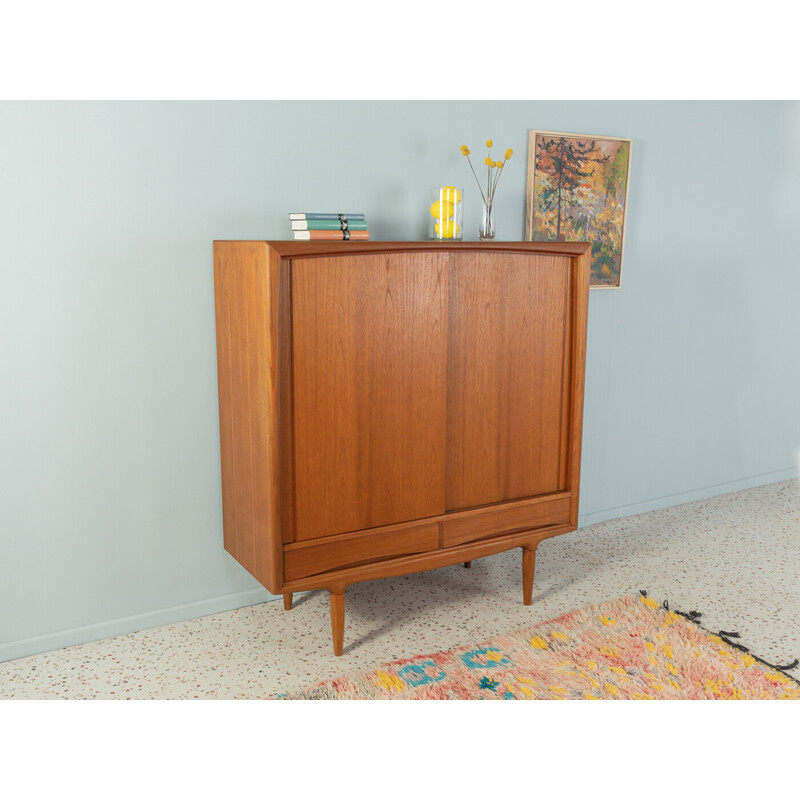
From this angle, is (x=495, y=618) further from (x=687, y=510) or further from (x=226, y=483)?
(x=687, y=510)

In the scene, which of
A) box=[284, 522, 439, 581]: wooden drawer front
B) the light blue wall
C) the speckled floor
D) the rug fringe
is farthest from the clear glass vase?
the rug fringe

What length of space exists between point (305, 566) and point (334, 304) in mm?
806

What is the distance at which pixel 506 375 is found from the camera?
8.80 ft

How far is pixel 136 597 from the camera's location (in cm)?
270

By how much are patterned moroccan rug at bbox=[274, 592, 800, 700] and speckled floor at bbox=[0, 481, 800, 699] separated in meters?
0.08

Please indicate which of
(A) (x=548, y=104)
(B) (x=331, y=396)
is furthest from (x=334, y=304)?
(A) (x=548, y=104)

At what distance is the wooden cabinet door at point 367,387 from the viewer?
91.0 inches

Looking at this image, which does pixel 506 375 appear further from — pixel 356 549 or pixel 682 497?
pixel 682 497

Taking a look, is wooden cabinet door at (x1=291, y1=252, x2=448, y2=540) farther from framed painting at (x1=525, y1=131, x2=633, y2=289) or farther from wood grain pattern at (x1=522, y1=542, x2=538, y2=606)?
framed painting at (x1=525, y1=131, x2=633, y2=289)

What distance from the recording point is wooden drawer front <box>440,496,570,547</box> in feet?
8.82

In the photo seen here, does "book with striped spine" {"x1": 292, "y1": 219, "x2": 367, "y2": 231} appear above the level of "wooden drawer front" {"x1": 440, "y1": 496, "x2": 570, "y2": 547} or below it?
above

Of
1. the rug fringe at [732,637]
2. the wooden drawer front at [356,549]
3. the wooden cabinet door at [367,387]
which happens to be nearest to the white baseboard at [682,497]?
the rug fringe at [732,637]

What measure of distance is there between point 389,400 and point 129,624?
1190mm

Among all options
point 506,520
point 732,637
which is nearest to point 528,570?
point 506,520
